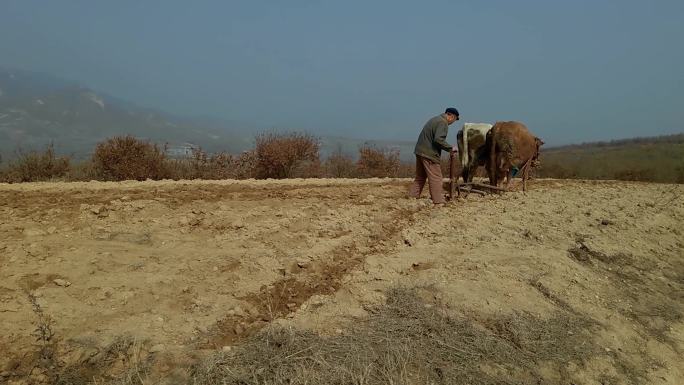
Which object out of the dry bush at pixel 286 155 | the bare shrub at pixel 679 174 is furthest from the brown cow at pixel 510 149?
the bare shrub at pixel 679 174

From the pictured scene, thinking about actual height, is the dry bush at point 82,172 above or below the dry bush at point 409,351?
above

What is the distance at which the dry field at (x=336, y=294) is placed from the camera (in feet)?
10.3

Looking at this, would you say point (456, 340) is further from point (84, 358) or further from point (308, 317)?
point (84, 358)

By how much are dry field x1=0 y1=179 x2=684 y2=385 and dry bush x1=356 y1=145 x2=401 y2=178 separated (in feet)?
30.2

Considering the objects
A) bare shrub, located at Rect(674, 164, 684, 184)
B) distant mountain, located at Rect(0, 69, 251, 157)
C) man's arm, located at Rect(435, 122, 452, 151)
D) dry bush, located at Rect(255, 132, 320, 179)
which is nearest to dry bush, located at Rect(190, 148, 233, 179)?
dry bush, located at Rect(255, 132, 320, 179)

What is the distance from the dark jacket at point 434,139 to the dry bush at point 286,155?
7.38m

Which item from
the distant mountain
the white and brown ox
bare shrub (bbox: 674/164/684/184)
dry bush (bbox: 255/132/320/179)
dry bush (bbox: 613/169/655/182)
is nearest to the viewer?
the white and brown ox

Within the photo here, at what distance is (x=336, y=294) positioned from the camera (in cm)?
429

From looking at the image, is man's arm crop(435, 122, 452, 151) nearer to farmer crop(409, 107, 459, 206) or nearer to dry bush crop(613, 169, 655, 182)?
farmer crop(409, 107, 459, 206)

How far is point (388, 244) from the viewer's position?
227 inches

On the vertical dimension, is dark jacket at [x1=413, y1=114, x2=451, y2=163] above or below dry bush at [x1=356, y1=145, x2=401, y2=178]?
above

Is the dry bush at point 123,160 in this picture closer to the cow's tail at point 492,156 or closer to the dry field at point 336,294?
the dry field at point 336,294

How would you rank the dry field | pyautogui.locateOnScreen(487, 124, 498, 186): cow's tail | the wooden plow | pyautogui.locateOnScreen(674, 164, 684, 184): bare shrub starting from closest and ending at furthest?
the dry field
the wooden plow
pyautogui.locateOnScreen(487, 124, 498, 186): cow's tail
pyautogui.locateOnScreen(674, 164, 684, 184): bare shrub

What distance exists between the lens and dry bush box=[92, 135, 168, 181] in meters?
12.5
